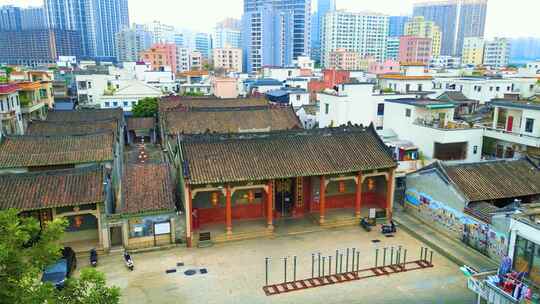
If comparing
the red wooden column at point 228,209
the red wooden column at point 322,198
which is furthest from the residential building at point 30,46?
the red wooden column at point 322,198

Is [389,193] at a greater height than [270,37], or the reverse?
[270,37]

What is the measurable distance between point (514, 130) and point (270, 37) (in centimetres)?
10941

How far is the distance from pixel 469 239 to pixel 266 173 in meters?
11.6

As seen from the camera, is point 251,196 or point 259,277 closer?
point 259,277

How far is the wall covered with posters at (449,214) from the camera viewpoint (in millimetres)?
20938

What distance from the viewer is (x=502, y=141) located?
3331 centimetres

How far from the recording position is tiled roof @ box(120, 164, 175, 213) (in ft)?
74.0

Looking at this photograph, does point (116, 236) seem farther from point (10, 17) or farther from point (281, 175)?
point (10, 17)

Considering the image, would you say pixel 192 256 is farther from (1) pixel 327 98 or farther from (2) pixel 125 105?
(2) pixel 125 105

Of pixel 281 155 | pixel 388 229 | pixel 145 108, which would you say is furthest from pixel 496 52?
pixel 281 155

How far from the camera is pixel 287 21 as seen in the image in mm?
135000

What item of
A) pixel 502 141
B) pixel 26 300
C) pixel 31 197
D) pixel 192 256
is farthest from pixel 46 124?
pixel 502 141

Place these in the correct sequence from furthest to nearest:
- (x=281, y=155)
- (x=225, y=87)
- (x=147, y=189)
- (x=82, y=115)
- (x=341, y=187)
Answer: (x=225, y=87) → (x=82, y=115) → (x=341, y=187) → (x=281, y=155) → (x=147, y=189)

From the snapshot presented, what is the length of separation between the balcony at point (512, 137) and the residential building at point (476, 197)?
6.14 meters
